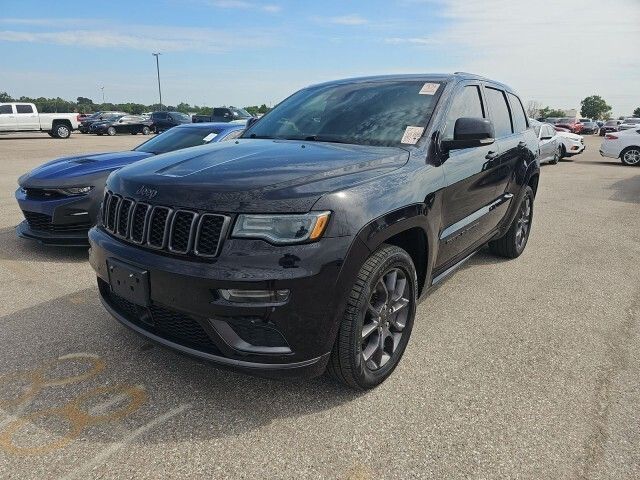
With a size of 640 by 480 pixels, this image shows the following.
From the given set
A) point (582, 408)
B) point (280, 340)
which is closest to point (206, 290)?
point (280, 340)

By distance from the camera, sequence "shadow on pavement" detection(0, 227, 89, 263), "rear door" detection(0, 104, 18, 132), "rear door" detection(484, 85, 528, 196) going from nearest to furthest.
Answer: "rear door" detection(484, 85, 528, 196) < "shadow on pavement" detection(0, 227, 89, 263) < "rear door" detection(0, 104, 18, 132)

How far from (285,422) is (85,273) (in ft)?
9.85

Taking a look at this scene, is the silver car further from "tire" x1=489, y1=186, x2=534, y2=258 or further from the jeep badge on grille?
the jeep badge on grille

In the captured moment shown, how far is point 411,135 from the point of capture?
307 cm

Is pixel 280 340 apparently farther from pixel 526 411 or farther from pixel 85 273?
pixel 85 273

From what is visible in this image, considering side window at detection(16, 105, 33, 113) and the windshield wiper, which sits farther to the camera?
side window at detection(16, 105, 33, 113)

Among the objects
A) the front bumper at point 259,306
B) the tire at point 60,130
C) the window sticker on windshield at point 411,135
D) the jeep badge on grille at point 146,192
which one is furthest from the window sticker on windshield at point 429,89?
the tire at point 60,130

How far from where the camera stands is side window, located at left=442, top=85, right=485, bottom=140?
3.29m

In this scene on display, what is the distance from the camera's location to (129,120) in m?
32.8

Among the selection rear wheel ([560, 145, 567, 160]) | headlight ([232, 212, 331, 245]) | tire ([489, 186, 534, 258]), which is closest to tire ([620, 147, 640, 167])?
rear wheel ([560, 145, 567, 160])

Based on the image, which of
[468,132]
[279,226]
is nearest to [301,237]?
[279,226]

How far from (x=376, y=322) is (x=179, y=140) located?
4.51m

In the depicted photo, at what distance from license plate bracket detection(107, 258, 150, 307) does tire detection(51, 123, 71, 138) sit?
2866 cm

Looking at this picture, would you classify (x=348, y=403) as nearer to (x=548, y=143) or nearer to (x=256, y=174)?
(x=256, y=174)
